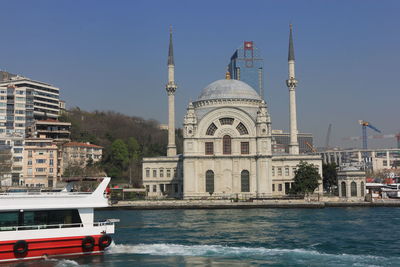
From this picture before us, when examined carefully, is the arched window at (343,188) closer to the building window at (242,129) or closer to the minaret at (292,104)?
the minaret at (292,104)

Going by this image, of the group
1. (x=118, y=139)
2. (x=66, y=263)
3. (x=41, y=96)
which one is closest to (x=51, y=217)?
(x=66, y=263)

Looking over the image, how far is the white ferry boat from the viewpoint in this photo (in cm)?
2322

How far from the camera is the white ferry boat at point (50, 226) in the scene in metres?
23.2

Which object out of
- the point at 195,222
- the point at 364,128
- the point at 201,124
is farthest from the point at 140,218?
the point at 364,128

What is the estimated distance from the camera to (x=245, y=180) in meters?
66.6

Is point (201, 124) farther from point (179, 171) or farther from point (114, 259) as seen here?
point (114, 259)

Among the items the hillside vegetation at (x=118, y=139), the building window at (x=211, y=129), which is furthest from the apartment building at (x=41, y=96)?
the building window at (x=211, y=129)

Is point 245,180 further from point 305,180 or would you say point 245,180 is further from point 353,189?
point 353,189

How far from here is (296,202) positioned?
5862cm

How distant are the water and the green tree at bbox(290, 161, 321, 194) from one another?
20546 millimetres

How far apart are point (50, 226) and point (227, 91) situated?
50.7 m

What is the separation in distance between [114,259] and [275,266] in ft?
25.8

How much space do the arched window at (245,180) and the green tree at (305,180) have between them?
6.24 meters

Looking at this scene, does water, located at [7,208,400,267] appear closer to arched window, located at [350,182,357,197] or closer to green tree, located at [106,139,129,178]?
arched window, located at [350,182,357,197]
